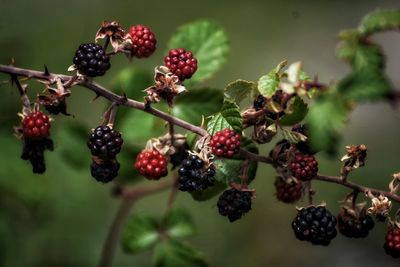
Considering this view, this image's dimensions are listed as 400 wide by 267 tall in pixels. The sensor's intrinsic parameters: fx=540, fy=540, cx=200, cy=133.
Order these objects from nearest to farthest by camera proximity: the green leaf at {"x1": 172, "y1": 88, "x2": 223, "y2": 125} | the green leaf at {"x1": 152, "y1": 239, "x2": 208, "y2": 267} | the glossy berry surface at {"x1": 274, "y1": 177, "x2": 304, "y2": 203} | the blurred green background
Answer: the glossy berry surface at {"x1": 274, "y1": 177, "x2": 304, "y2": 203} → the green leaf at {"x1": 172, "y1": 88, "x2": 223, "y2": 125} → the green leaf at {"x1": 152, "y1": 239, "x2": 208, "y2": 267} → the blurred green background

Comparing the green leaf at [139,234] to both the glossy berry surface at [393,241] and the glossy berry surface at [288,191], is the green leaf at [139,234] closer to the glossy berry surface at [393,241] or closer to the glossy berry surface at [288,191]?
the glossy berry surface at [288,191]

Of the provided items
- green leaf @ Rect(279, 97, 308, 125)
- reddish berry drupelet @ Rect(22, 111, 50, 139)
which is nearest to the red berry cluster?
green leaf @ Rect(279, 97, 308, 125)

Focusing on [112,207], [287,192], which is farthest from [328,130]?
[112,207]

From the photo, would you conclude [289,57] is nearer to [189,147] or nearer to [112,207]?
[112,207]

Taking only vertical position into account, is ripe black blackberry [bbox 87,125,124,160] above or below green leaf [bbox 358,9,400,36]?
below

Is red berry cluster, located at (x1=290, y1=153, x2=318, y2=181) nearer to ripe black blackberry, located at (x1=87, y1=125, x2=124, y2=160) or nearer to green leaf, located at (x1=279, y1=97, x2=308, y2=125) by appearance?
green leaf, located at (x1=279, y1=97, x2=308, y2=125)

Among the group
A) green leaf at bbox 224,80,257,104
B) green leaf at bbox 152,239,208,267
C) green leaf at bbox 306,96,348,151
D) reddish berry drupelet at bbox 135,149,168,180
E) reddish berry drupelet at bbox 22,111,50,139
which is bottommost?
green leaf at bbox 152,239,208,267

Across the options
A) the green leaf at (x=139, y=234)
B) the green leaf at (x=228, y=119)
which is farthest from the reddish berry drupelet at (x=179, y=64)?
the green leaf at (x=139, y=234)

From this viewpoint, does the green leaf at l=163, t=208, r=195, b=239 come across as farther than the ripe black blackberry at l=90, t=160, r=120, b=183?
Yes
